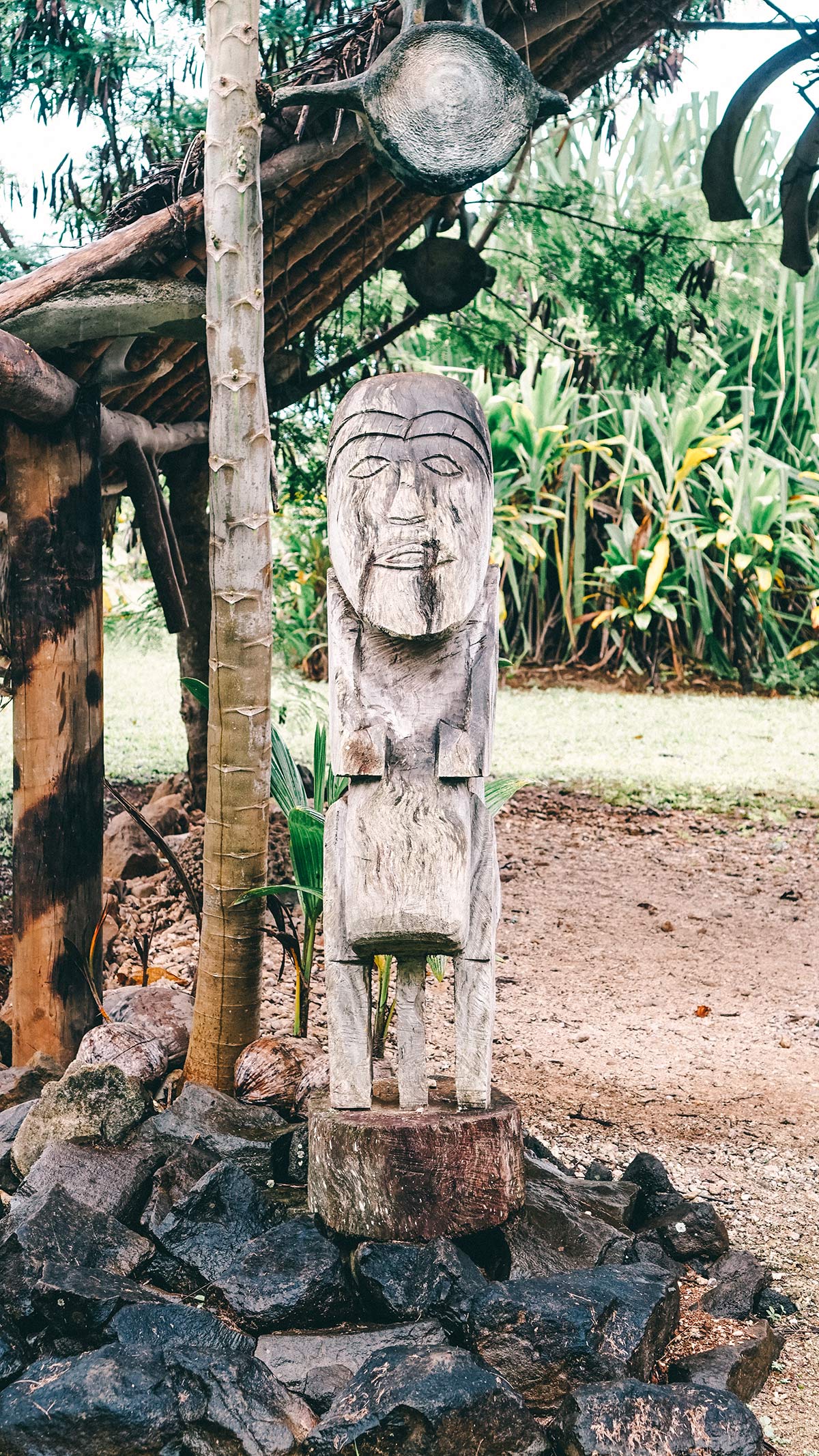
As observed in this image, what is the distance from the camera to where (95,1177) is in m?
2.84

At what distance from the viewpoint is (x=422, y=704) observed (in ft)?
8.93

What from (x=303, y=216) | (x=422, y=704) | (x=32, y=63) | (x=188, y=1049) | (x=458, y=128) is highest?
(x=32, y=63)

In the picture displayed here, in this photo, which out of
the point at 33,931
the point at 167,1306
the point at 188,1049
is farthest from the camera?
the point at 33,931

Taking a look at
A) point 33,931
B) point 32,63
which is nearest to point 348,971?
point 33,931

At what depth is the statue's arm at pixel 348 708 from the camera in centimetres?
266

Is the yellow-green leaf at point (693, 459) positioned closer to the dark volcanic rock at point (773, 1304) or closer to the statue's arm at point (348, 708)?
the statue's arm at point (348, 708)

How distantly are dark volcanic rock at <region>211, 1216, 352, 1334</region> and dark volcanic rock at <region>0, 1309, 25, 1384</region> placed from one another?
404 mm

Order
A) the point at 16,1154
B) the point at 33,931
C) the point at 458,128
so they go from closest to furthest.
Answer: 1. the point at 458,128
2. the point at 16,1154
3. the point at 33,931

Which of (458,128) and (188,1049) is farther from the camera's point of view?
(188,1049)

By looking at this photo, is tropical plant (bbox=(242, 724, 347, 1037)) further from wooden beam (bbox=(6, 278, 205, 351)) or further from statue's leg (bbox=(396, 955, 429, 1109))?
wooden beam (bbox=(6, 278, 205, 351))

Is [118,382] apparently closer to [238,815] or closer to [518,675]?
[238,815]

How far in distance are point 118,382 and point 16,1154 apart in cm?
240

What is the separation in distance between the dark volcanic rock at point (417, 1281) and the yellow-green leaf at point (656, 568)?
354 inches

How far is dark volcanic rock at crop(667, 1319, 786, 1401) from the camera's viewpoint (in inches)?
93.5
